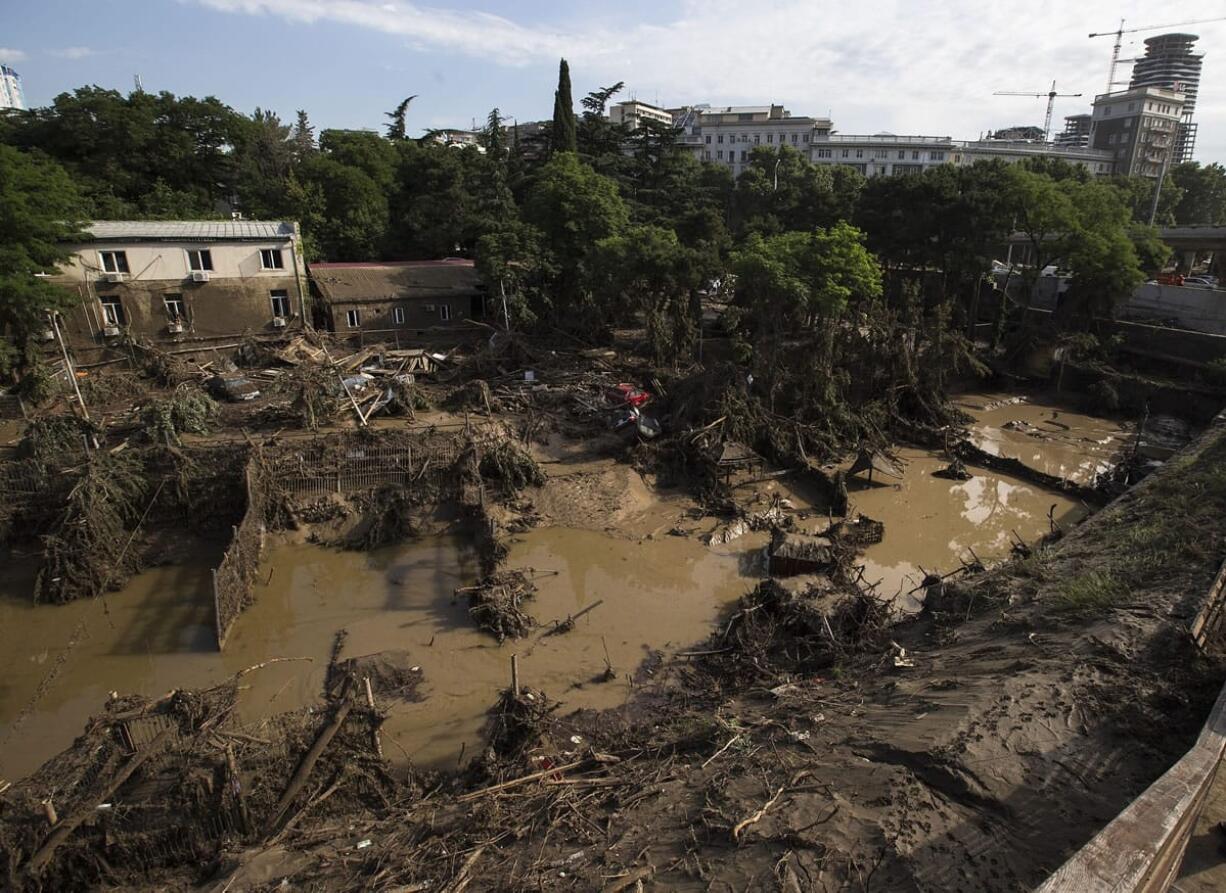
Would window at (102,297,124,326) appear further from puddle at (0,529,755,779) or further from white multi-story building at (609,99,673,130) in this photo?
white multi-story building at (609,99,673,130)

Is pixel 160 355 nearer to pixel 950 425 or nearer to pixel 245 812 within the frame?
pixel 245 812

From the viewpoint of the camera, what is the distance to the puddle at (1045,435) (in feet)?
72.7

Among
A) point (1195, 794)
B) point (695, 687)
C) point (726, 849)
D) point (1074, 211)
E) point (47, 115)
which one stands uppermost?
point (47, 115)

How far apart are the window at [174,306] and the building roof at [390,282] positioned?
17.5 feet

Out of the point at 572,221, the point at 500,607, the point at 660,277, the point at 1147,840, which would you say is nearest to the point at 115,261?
the point at 572,221

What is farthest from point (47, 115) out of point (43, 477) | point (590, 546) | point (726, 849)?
point (726, 849)

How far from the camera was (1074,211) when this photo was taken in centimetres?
2811

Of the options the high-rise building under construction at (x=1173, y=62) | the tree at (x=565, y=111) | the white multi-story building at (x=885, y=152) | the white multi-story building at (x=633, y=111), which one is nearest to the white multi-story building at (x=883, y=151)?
the white multi-story building at (x=885, y=152)

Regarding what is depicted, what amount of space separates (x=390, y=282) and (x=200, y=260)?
24.4ft

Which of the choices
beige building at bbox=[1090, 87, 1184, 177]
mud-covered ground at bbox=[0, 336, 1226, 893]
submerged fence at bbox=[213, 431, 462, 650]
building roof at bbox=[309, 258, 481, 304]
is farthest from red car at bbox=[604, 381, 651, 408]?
beige building at bbox=[1090, 87, 1184, 177]

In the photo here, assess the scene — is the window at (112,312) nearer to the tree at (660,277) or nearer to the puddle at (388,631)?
the puddle at (388,631)

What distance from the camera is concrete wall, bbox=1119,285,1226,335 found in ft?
98.4

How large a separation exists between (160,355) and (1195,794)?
29.5 metres

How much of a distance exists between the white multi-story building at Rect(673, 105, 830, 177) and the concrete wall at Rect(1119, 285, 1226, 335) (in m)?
51.2
